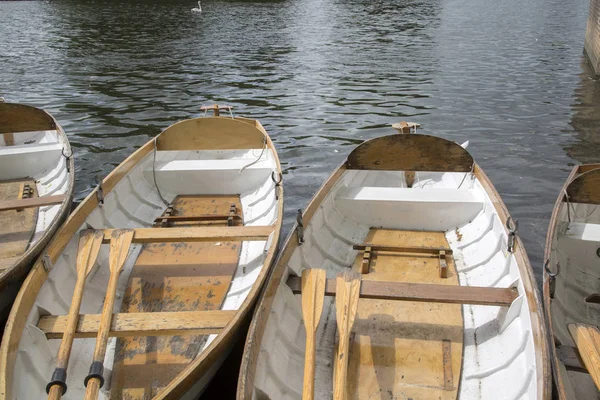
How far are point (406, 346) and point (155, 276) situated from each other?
9.62 feet

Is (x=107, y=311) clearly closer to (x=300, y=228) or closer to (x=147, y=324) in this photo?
(x=147, y=324)

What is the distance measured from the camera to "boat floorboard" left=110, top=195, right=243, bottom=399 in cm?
429

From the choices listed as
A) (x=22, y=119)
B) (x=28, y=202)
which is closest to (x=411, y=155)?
(x=28, y=202)

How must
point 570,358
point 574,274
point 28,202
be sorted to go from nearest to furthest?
1. point 570,358
2. point 574,274
3. point 28,202

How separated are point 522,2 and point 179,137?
36.1 meters

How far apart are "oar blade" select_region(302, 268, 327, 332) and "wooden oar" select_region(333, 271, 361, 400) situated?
0.15m

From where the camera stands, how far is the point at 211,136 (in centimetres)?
816

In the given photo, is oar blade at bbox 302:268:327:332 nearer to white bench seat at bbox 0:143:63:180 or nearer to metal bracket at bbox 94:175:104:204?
metal bracket at bbox 94:175:104:204

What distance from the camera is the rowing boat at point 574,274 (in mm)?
4078

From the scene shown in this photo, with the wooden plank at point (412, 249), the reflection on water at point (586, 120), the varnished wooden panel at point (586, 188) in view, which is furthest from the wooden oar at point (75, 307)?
the reflection on water at point (586, 120)

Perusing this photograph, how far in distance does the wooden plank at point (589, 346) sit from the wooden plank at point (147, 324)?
285 cm

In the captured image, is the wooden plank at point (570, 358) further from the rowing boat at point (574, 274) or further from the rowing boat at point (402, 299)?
the rowing boat at point (402, 299)

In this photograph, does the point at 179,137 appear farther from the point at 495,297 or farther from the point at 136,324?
the point at 495,297

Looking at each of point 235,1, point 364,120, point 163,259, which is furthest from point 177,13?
point 163,259
